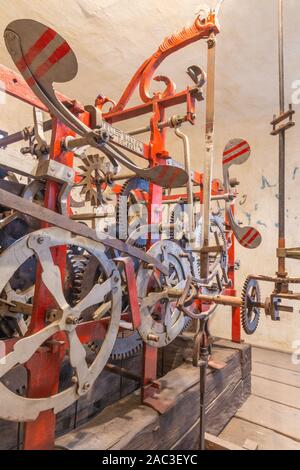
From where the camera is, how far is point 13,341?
616 millimetres

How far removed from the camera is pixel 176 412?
969 mm

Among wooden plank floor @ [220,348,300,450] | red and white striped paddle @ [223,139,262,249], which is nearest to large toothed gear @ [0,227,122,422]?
red and white striped paddle @ [223,139,262,249]

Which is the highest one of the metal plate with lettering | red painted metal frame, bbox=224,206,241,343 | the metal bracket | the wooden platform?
the metal plate with lettering

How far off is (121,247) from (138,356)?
0.88 metres

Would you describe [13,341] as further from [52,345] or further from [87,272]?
[87,272]

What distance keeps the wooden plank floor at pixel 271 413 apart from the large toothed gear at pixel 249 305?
2.19ft

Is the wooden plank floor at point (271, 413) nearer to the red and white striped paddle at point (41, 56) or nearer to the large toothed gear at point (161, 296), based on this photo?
the large toothed gear at point (161, 296)

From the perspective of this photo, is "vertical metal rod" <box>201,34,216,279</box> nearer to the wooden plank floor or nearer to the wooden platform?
the wooden platform

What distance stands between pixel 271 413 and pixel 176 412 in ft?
2.35

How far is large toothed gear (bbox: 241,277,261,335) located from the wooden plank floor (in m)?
0.67

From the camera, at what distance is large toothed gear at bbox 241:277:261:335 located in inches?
31.0

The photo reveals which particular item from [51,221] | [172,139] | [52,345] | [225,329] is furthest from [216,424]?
[172,139]

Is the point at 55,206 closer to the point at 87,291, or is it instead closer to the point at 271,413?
the point at 87,291

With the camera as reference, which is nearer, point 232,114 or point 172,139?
point 232,114
